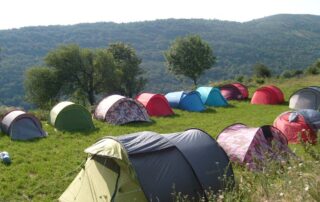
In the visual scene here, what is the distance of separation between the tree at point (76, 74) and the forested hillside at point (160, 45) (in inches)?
1486

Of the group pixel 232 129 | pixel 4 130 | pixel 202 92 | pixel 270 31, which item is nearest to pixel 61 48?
pixel 202 92

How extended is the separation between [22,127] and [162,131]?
17.3 ft

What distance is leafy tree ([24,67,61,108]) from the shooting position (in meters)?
35.3

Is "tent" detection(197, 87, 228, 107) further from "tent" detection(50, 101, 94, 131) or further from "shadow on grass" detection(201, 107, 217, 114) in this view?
"tent" detection(50, 101, 94, 131)

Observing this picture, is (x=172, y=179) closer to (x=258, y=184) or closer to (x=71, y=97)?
(x=258, y=184)

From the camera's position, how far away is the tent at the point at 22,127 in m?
13.8

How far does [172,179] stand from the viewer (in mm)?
7582

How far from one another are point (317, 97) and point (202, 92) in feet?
20.9

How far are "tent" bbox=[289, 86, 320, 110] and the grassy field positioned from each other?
0.90 metres

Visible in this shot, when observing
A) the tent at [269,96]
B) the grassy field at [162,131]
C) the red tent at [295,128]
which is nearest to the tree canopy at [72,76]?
the grassy field at [162,131]

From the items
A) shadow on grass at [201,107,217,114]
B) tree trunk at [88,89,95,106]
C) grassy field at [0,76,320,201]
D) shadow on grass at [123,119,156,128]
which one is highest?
grassy field at [0,76,320,201]

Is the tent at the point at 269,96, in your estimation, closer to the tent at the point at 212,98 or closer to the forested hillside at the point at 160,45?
the tent at the point at 212,98

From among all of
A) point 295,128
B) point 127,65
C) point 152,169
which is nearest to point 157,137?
point 152,169

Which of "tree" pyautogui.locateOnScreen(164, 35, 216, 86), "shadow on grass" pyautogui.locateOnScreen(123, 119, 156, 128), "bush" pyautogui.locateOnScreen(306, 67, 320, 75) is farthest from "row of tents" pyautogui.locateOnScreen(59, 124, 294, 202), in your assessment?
"tree" pyautogui.locateOnScreen(164, 35, 216, 86)
